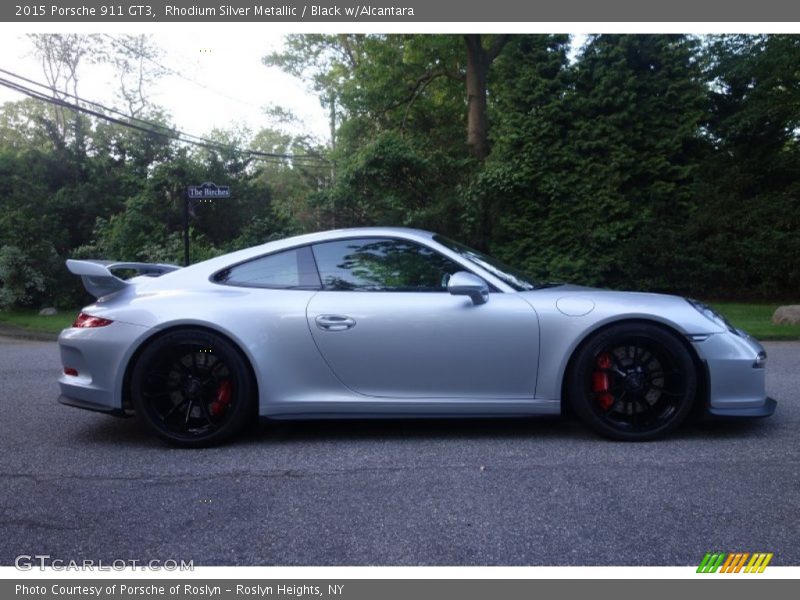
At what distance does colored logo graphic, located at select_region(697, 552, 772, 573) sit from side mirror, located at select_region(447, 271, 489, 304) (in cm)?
182

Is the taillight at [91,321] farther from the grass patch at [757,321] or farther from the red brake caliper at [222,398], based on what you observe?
the grass patch at [757,321]

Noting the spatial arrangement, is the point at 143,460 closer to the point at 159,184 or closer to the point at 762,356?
the point at 762,356

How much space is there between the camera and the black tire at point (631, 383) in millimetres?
3855

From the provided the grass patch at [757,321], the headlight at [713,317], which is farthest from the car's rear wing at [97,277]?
the grass patch at [757,321]

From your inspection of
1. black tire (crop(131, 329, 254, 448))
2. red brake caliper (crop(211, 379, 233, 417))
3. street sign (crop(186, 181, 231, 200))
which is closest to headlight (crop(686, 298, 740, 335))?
black tire (crop(131, 329, 254, 448))

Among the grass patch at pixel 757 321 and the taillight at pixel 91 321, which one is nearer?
the taillight at pixel 91 321

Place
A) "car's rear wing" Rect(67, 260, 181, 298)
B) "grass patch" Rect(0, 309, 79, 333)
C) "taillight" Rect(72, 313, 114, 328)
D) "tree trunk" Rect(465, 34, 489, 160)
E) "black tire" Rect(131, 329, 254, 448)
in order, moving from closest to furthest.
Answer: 1. "black tire" Rect(131, 329, 254, 448)
2. "taillight" Rect(72, 313, 114, 328)
3. "car's rear wing" Rect(67, 260, 181, 298)
4. "grass patch" Rect(0, 309, 79, 333)
5. "tree trunk" Rect(465, 34, 489, 160)

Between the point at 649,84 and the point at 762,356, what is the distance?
1328 cm

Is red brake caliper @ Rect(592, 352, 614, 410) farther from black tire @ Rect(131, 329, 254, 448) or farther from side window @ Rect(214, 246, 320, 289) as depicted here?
black tire @ Rect(131, 329, 254, 448)

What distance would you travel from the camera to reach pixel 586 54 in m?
15.9

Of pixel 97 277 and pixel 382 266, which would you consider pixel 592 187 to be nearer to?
pixel 382 266

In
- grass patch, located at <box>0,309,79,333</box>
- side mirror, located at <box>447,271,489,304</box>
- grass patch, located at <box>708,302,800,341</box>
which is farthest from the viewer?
grass patch, located at <box>0,309,79,333</box>

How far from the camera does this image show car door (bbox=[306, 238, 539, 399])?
3871mm

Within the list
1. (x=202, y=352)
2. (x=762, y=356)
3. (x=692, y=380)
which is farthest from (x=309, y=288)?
(x=762, y=356)
